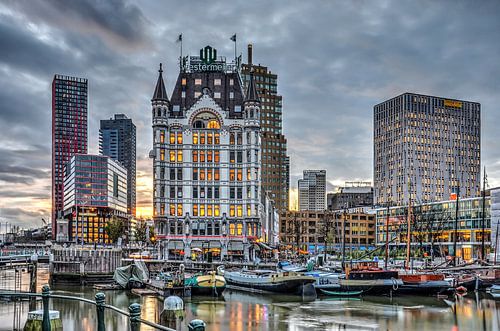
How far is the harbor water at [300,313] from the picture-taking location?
4791cm

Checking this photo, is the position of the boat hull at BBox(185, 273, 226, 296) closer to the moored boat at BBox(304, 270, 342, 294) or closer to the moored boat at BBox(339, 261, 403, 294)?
the moored boat at BBox(304, 270, 342, 294)

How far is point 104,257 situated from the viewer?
3617 inches

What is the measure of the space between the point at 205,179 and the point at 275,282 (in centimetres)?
5301

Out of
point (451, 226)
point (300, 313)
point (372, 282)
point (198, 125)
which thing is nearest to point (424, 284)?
point (372, 282)

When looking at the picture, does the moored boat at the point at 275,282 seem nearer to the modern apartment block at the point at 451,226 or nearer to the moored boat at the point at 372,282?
the moored boat at the point at 372,282

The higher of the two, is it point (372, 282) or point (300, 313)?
point (372, 282)

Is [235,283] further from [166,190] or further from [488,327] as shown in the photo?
[166,190]

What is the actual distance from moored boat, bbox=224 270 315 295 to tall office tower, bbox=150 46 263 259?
4194 cm

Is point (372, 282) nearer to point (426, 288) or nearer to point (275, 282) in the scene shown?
point (426, 288)

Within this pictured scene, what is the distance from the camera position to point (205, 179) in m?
121

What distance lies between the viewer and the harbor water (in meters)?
47.9

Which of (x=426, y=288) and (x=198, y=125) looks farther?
(x=198, y=125)

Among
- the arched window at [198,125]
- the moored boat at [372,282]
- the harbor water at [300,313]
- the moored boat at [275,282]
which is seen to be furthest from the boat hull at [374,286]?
the arched window at [198,125]

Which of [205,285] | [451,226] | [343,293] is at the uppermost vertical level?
[451,226]
